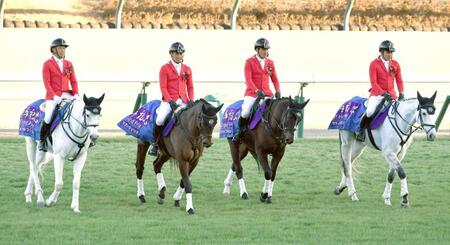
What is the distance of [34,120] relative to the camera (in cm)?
1402

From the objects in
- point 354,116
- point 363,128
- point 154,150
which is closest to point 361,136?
point 363,128

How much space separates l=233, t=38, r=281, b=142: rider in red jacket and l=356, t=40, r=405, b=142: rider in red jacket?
3.70ft

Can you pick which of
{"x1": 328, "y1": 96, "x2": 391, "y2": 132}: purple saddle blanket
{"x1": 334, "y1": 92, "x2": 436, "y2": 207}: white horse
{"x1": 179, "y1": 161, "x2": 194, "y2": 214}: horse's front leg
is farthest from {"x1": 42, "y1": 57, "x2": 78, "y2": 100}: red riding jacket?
{"x1": 334, "y1": 92, "x2": 436, "y2": 207}: white horse

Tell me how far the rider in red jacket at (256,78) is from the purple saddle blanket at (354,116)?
2.99 ft

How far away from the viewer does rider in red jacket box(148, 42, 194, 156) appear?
1408cm

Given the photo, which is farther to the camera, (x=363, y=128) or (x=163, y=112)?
(x=363, y=128)

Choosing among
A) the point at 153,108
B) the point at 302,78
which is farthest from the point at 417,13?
the point at 153,108

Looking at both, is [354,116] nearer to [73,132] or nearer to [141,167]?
[141,167]

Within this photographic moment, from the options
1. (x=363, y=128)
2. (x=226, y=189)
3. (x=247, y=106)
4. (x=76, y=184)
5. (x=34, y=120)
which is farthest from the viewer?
(x=226, y=189)

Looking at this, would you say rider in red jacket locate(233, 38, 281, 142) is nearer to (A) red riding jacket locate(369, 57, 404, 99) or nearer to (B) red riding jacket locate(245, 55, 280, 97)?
(B) red riding jacket locate(245, 55, 280, 97)

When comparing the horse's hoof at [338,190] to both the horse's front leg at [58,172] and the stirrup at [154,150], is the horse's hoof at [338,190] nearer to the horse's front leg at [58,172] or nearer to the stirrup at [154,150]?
the stirrup at [154,150]

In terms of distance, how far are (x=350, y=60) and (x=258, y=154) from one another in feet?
35.1

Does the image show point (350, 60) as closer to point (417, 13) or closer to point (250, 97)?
point (417, 13)

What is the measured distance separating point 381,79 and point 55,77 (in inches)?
153
